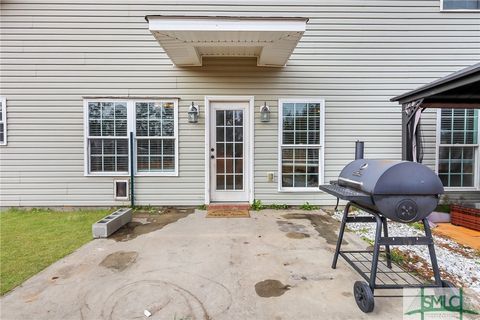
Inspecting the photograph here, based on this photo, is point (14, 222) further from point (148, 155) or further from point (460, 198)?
point (460, 198)

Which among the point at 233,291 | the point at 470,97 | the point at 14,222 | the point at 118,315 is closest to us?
the point at 118,315

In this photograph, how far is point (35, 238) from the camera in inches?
136

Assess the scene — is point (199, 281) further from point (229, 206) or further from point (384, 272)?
point (229, 206)

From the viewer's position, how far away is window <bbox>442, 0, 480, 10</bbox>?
16.3 feet

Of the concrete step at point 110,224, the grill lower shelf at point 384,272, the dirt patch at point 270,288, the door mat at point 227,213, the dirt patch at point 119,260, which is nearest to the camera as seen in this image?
the dirt patch at point 270,288

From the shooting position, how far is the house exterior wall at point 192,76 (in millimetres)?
4883

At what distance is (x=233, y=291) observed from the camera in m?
2.21

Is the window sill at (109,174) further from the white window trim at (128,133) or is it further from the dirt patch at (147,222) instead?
the dirt patch at (147,222)

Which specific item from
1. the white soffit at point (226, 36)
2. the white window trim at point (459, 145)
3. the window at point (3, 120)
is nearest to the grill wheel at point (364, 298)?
the white soffit at point (226, 36)

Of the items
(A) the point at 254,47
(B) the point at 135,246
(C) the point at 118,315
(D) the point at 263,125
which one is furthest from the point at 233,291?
(A) the point at 254,47

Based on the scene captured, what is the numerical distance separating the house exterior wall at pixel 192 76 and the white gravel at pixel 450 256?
145cm

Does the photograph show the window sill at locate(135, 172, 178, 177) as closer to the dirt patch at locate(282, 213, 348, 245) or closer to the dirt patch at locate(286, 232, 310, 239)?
the dirt patch at locate(282, 213, 348, 245)

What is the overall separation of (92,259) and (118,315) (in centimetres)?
117

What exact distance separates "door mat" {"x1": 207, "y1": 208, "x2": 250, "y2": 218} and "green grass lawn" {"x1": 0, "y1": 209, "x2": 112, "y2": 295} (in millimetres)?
1895
